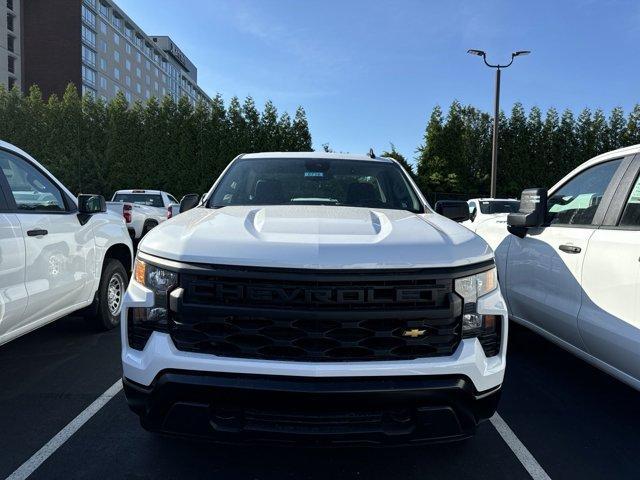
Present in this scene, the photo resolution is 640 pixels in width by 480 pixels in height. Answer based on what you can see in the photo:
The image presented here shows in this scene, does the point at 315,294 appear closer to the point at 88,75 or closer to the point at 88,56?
the point at 88,75

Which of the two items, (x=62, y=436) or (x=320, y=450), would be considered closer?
(x=320, y=450)

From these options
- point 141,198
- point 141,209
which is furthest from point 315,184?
point 141,198

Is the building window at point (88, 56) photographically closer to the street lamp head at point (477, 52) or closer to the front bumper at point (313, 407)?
the street lamp head at point (477, 52)

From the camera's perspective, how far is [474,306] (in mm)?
2391

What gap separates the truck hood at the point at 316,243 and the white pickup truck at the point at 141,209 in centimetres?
994

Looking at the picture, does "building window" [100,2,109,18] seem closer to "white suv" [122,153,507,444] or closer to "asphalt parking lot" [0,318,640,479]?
"asphalt parking lot" [0,318,640,479]

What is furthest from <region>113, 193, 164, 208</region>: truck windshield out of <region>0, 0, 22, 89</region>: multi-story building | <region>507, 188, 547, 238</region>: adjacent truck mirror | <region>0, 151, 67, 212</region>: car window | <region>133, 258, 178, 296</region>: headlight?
<region>0, 0, 22, 89</region>: multi-story building

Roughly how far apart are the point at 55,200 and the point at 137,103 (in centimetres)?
3588

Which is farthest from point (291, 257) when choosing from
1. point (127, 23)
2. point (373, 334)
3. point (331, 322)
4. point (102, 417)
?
point (127, 23)

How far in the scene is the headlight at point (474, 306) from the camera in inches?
93.1

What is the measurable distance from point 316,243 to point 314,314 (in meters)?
0.33

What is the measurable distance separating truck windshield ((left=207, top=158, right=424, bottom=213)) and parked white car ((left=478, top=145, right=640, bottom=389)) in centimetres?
107

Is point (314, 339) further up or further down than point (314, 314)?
further down

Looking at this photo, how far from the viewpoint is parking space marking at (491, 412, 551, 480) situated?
9.04ft
